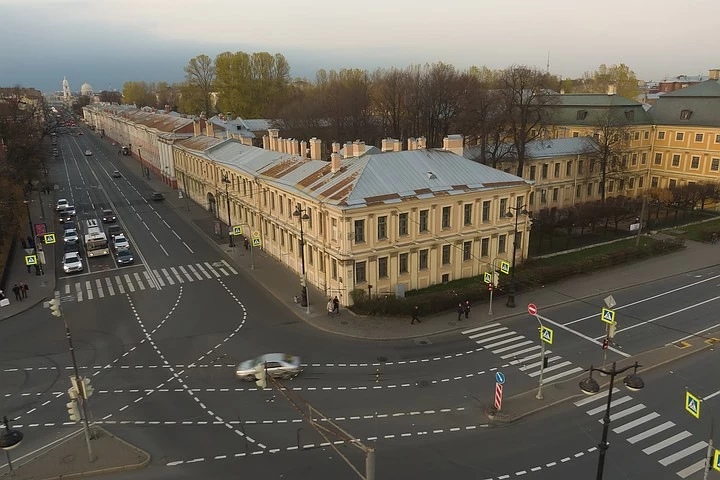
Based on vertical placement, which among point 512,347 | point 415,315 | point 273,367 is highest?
point 273,367

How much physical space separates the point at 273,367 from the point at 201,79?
125787 mm

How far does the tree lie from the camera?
13412 centimetres

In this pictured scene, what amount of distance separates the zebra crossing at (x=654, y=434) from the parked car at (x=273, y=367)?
1418 centimetres

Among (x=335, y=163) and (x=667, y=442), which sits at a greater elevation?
(x=335, y=163)

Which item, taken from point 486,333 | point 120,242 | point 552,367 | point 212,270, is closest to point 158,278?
point 212,270

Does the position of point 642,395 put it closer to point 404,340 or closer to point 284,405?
point 404,340

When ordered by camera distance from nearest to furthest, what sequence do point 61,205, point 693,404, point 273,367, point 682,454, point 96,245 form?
point 693,404 < point 682,454 < point 273,367 < point 96,245 < point 61,205

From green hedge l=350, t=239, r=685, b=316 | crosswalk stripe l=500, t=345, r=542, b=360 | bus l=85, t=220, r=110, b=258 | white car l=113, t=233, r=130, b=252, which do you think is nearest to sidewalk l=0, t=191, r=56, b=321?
bus l=85, t=220, r=110, b=258

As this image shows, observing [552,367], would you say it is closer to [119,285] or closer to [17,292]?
[119,285]

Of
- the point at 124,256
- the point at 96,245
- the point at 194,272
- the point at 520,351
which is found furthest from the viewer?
the point at 96,245

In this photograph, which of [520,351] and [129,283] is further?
[129,283]

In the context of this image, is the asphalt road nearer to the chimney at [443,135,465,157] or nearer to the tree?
the chimney at [443,135,465,157]

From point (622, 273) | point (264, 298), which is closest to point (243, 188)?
point (264, 298)

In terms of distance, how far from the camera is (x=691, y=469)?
19578 mm
